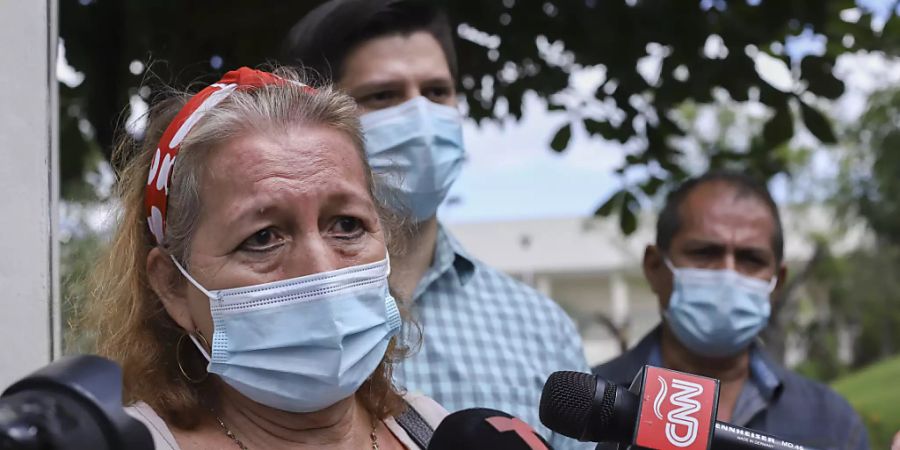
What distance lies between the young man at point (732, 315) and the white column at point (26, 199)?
2303mm

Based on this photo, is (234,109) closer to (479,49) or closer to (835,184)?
(479,49)

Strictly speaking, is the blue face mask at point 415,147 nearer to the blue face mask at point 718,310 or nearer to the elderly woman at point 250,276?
the elderly woman at point 250,276

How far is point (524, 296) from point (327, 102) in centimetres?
111

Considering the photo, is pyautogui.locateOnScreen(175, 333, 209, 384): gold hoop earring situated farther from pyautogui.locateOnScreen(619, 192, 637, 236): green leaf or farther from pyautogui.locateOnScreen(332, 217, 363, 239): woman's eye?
pyautogui.locateOnScreen(619, 192, 637, 236): green leaf

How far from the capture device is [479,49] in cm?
495

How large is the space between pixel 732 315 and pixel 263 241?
89.8 inches

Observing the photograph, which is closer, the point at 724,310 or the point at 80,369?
the point at 80,369

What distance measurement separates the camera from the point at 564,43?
510cm

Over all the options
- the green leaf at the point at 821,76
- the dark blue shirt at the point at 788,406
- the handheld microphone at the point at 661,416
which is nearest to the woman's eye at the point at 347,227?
the handheld microphone at the point at 661,416

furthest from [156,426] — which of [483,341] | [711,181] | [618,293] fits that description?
[618,293]

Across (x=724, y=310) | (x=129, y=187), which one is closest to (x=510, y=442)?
(x=129, y=187)

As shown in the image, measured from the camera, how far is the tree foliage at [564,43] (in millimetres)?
4512

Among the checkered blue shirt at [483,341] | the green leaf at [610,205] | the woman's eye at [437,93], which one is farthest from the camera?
the green leaf at [610,205]

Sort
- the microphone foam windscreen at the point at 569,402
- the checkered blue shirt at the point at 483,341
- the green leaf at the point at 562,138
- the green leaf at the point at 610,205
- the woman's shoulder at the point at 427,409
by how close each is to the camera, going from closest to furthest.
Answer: the microphone foam windscreen at the point at 569,402 < the woman's shoulder at the point at 427,409 < the checkered blue shirt at the point at 483,341 < the green leaf at the point at 562,138 < the green leaf at the point at 610,205
